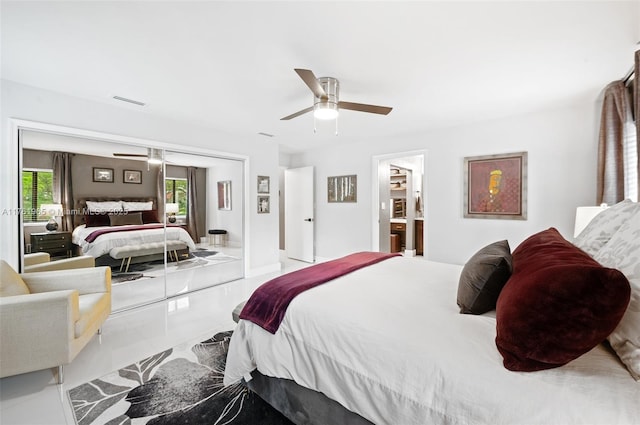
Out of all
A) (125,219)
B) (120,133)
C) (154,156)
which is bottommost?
(125,219)

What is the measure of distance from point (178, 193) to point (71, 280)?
68.8 inches

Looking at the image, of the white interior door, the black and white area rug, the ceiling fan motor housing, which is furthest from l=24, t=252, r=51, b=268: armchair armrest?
the white interior door

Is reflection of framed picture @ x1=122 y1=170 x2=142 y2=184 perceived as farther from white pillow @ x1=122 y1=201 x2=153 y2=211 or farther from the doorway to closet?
the doorway to closet

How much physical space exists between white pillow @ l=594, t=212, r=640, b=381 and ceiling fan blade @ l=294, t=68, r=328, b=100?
Answer: 6.49ft

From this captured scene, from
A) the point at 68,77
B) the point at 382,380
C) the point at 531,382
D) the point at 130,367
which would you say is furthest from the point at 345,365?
the point at 68,77

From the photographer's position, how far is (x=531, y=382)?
962 millimetres

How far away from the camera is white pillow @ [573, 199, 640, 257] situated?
4.85 ft

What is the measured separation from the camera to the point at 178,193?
13.3 ft

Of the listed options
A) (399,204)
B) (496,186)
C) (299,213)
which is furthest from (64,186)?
(399,204)

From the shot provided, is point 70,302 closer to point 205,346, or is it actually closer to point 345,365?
point 205,346

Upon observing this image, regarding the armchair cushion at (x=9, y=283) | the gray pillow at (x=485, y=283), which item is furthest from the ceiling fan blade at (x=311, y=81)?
the armchair cushion at (x=9, y=283)

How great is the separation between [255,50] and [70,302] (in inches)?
92.1

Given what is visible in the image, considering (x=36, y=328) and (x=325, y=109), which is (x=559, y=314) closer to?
(x=325, y=109)

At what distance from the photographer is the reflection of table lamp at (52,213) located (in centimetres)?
295
